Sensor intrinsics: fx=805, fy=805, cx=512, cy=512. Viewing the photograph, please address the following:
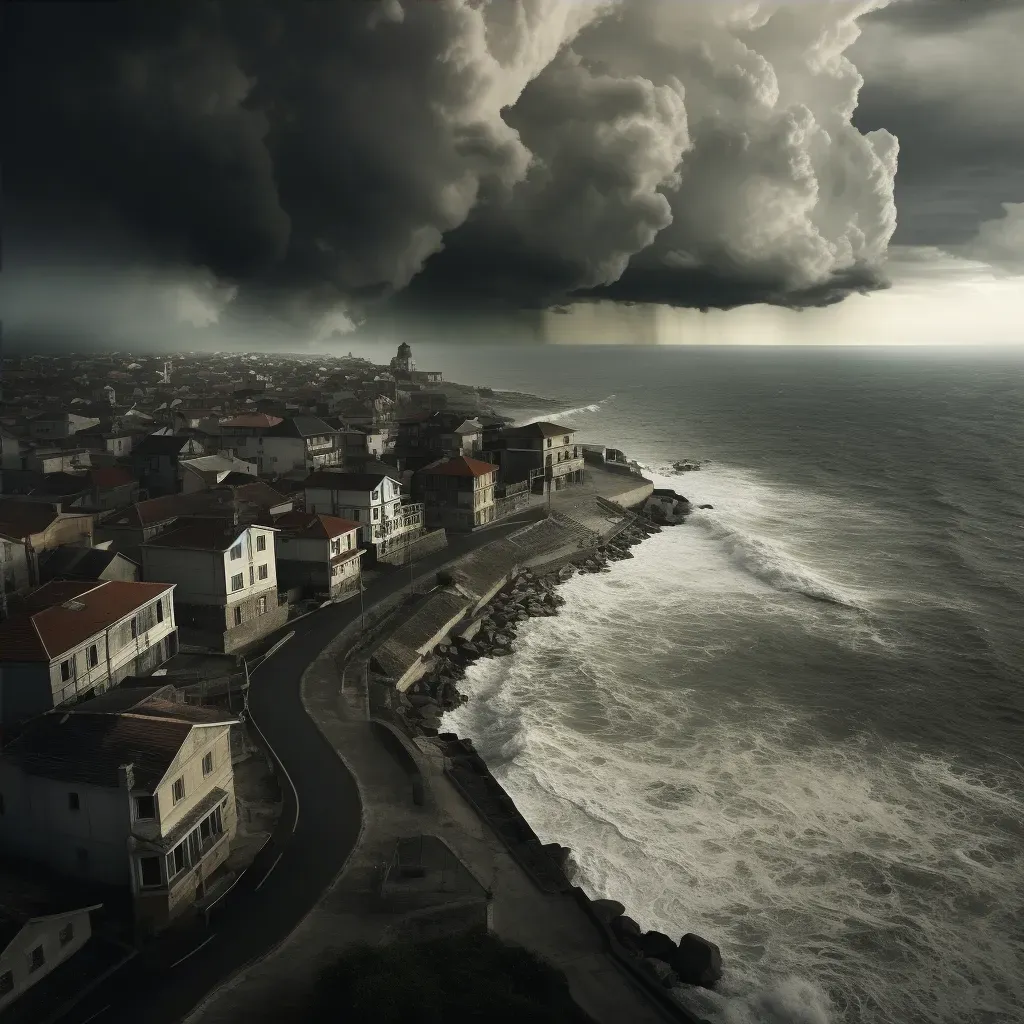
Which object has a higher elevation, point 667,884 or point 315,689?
point 315,689

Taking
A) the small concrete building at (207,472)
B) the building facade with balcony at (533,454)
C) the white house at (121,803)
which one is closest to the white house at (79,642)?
the white house at (121,803)

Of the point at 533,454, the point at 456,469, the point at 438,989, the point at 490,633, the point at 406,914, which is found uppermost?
the point at 456,469

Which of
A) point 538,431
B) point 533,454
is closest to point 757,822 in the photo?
point 533,454

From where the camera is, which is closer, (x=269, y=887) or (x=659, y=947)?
(x=269, y=887)

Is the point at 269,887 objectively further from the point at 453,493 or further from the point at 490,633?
the point at 453,493

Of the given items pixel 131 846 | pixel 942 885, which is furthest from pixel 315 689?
pixel 942 885

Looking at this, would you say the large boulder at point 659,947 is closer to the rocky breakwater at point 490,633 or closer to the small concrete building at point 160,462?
the rocky breakwater at point 490,633

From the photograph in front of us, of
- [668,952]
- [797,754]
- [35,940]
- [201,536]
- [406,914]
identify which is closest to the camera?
[35,940]

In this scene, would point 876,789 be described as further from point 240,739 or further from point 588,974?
point 240,739
